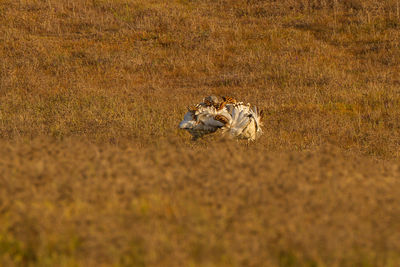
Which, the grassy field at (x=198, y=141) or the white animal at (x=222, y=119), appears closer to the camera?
the grassy field at (x=198, y=141)

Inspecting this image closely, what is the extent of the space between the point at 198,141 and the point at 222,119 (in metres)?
0.81

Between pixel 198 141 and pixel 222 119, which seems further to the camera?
pixel 198 141

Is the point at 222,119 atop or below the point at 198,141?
atop

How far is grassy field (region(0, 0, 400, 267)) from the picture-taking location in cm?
296

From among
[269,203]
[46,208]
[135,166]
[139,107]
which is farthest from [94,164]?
[139,107]

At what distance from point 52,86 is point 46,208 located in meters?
11.7

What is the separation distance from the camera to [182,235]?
9.76ft

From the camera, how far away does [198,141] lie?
788cm

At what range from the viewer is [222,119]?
7223 millimetres

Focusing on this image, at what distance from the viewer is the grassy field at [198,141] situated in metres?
2.96

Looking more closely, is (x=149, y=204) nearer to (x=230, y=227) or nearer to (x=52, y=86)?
(x=230, y=227)

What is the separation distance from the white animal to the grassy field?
0.31 m

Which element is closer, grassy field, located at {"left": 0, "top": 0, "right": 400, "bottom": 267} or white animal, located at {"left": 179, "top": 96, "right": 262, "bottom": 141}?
grassy field, located at {"left": 0, "top": 0, "right": 400, "bottom": 267}

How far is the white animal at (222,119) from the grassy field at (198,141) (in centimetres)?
31
